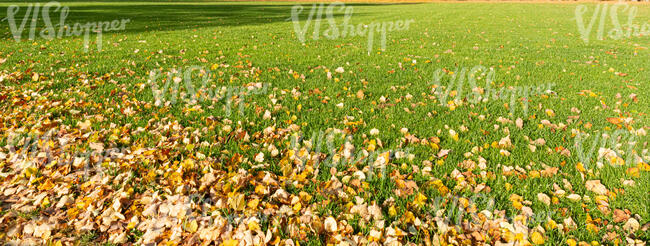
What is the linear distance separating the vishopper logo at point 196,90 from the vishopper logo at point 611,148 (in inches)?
142

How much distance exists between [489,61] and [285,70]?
4.43 meters

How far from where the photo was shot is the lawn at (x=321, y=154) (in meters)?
2.20

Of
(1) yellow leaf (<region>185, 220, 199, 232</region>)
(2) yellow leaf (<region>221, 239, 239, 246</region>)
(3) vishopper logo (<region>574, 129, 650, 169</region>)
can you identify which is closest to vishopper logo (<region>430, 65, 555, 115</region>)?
(3) vishopper logo (<region>574, 129, 650, 169</region>)

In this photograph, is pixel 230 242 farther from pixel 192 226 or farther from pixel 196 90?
pixel 196 90

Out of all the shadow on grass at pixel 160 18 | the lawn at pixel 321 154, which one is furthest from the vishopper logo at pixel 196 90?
the shadow on grass at pixel 160 18

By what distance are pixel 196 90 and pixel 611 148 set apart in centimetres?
506

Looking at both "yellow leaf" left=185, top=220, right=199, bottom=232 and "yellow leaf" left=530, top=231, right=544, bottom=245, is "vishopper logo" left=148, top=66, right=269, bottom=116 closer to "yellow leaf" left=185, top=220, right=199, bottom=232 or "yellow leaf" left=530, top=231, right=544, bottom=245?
"yellow leaf" left=185, top=220, right=199, bottom=232

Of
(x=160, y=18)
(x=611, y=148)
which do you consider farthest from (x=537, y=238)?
(x=160, y=18)

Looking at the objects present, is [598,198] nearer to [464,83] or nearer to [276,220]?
[276,220]

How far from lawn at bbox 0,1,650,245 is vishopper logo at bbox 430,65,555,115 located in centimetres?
4

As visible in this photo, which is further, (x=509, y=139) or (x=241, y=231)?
(x=509, y=139)

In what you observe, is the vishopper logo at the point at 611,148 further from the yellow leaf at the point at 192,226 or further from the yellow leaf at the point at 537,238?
the yellow leaf at the point at 192,226

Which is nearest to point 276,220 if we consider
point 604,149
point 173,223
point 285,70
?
point 173,223

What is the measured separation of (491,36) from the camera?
11.1 meters
